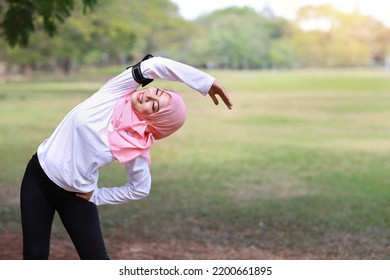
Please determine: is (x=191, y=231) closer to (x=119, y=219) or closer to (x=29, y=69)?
(x=119, y=219)

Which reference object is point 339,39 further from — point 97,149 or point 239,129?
point 97,149

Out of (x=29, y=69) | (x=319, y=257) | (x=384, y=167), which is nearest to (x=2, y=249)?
(x=319, y=257)

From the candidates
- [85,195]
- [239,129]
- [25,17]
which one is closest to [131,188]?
[85,195]

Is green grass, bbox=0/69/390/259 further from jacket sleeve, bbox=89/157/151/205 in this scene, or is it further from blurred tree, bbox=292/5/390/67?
blurred tree, bbox=292/5/390/67

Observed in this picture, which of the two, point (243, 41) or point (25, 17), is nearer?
point (25, 17)

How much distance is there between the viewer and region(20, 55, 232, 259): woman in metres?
2.96

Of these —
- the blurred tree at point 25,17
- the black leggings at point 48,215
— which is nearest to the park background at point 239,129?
the blurred tree at point 25,17

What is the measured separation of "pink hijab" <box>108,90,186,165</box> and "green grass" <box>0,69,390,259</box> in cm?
283

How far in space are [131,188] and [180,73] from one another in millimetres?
513

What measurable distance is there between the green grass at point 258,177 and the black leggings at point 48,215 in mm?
2792

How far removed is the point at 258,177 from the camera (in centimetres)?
1010

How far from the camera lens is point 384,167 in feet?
36.5

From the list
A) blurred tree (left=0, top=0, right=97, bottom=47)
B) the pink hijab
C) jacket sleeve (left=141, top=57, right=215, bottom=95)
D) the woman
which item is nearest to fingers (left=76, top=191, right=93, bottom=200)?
the woman

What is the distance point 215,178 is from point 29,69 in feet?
100
